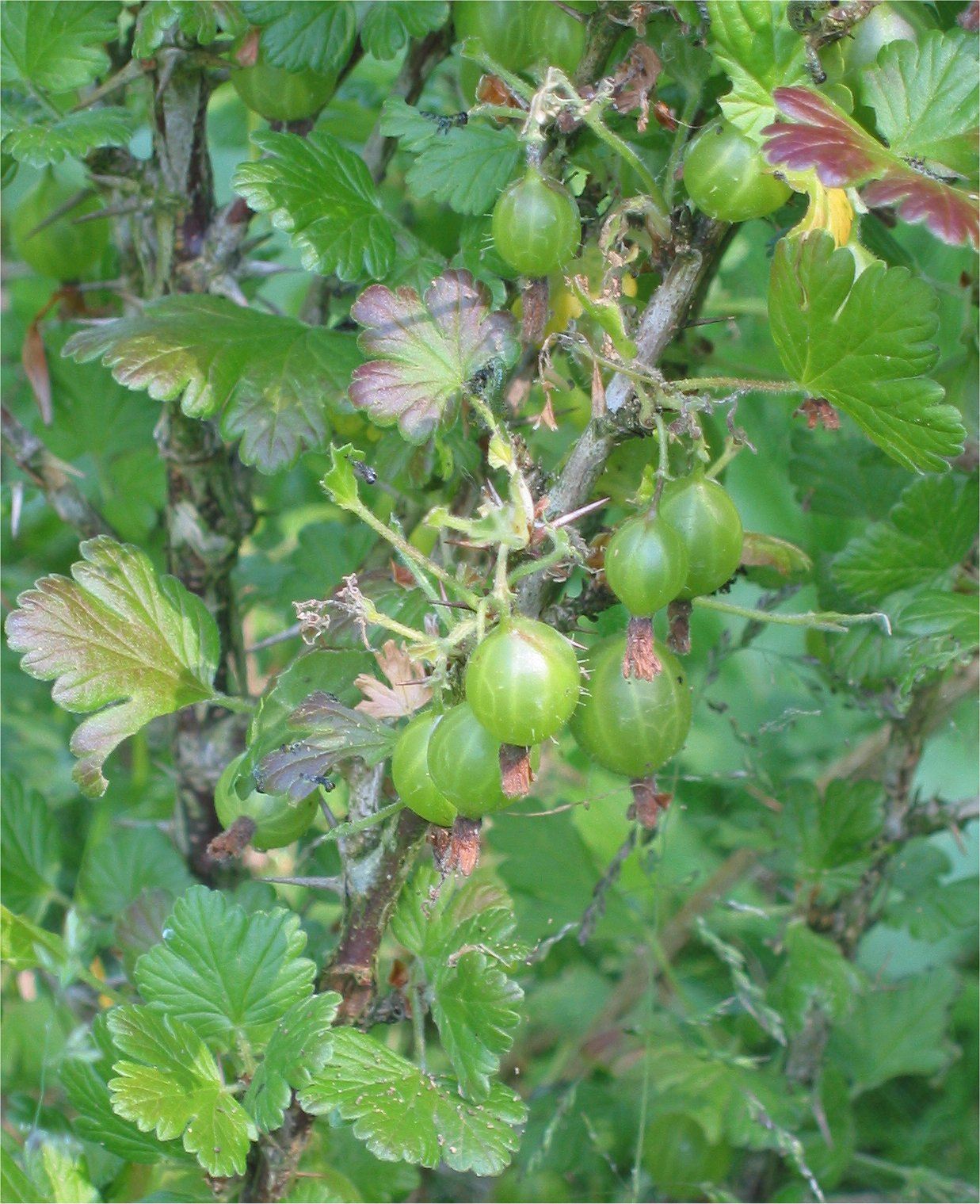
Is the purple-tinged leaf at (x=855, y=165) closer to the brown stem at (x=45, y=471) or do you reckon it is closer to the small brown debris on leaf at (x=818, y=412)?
the small brown debris on leaf at (x=818, y=412)

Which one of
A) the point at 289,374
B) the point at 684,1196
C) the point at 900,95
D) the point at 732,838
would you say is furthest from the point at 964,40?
the point at 684,1196

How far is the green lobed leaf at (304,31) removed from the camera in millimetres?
847

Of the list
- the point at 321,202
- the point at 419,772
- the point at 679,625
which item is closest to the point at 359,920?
the point at 419,772

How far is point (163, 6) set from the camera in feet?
2.61

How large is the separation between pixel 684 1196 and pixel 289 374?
3.13 feet

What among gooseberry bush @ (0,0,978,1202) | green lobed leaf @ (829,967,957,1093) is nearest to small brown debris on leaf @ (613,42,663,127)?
gooseberry bush @ (0,0,978,1202)

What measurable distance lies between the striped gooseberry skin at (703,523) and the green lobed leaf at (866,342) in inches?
3.4

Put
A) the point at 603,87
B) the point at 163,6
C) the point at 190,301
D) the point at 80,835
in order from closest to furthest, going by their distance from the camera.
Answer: the point at 603,87 < the point at 163,6 < the point at 190,301 < the point at 80,835

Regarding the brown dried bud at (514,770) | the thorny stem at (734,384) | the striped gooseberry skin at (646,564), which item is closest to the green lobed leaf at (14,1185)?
the brown dried bud at (514,770)

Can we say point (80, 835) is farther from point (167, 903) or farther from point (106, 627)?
point (106, 627)

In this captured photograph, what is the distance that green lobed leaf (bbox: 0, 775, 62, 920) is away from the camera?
1146 mm

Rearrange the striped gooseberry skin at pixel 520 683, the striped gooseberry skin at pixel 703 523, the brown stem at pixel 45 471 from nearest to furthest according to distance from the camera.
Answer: the striped gooseberry skin at pixel 520 683 < the striped gooseberry skin at pixel 703 523 < the brown stem at pixel 45 471

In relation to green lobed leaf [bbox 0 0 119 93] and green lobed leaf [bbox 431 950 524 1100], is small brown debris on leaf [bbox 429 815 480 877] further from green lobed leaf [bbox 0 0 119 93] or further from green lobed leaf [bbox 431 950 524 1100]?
green lobed leaf [bbox 0 0 119 93]

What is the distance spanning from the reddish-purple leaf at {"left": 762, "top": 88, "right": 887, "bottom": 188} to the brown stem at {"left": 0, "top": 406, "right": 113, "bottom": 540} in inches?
28.5
